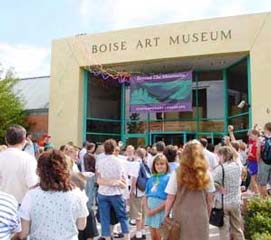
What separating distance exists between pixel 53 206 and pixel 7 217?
1.73 feet

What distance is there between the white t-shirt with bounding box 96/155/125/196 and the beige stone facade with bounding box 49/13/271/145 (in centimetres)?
1046

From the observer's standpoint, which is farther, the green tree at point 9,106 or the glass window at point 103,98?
the green tree at point 9,106

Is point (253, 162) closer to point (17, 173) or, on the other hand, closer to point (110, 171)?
point (110, 171)

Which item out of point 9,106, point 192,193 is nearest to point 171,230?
point 192,193

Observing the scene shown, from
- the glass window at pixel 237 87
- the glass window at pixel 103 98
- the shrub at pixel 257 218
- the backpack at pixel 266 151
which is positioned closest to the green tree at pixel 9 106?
the glass window at pixel 103 98

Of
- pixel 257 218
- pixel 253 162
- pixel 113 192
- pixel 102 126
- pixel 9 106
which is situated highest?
pixel 9 106

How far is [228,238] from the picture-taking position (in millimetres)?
6121

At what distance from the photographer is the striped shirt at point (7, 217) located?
2814 millimetres

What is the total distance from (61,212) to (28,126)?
20350 millimetres

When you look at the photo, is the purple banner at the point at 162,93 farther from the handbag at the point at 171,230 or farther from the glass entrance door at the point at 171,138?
the handbag at the point at 171,230

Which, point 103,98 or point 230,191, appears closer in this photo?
point 230,191

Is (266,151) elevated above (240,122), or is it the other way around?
(240,122)

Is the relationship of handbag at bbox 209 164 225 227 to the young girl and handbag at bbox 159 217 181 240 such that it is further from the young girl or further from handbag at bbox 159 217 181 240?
handbag at bbox 159 217 181 240

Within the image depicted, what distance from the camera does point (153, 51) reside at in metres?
18.3
